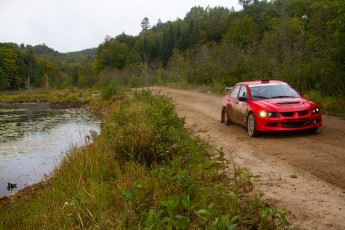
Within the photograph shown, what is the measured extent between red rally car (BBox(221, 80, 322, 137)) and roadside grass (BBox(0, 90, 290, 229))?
1.71 m

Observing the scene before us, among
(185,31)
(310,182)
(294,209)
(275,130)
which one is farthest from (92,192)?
(185,31)

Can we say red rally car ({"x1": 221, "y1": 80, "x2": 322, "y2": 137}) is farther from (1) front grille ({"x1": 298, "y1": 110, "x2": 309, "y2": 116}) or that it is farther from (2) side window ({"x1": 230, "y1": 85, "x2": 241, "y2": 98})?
(2) side window ({"x1": 230, "y1": 85, "x2": 241, "y2": 98})

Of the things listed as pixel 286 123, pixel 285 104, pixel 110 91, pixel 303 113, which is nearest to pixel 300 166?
pixel 286 123

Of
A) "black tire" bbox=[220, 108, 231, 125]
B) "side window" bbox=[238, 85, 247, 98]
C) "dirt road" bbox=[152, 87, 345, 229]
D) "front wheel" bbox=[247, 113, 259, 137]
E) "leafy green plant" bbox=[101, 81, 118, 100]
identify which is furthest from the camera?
"leafy green plant" bbox=[101, 81, 118, 100]

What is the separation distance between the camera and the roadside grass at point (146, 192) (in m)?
4.29

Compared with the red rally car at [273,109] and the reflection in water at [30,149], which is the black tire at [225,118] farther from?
the reflection in water at [30,149]

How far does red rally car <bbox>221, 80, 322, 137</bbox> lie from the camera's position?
9.55m

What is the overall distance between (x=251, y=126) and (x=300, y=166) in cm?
342

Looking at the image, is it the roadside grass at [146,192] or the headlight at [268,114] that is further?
the headlight at [268,114]

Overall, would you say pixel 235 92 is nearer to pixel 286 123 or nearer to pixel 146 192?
pixel 286 123

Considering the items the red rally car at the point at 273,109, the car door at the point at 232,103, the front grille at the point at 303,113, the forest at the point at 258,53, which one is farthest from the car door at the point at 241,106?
the forest at the point at 258,53

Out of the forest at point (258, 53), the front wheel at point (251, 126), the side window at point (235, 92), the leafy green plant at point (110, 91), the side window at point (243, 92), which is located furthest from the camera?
the leafy green plant at point (110, 91)

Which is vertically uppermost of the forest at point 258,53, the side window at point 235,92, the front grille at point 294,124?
the forest at point 258,53

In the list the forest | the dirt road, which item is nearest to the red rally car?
the dirt road
